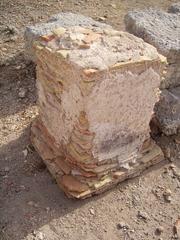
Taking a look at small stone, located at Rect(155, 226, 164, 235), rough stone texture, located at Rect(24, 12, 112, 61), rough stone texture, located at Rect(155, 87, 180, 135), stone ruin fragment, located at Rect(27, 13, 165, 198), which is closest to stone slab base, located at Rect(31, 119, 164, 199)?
stone ruin fragment, located at Rect(27, 13, 165, 198)

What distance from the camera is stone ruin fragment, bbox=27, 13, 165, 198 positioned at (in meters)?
3.40

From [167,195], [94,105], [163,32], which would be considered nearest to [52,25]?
[163,32]

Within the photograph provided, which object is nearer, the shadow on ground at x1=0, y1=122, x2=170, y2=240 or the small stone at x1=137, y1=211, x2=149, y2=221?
the shadow on ground at x1=0, y1=122, x2=170, y2=240

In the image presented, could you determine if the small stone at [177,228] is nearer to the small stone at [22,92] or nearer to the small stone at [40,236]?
the small stone at [40,236]

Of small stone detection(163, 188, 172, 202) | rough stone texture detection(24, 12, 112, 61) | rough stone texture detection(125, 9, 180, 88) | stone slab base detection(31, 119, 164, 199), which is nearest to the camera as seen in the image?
stone slab base detection(31, 119, 164, 199)

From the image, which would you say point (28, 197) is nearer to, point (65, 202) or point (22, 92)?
point (65, 202)

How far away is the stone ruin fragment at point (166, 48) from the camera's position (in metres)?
4.46

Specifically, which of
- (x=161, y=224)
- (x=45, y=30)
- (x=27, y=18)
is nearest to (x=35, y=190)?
(x=161, y=224)

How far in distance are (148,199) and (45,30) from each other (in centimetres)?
251

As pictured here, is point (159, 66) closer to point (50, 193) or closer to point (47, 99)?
point (47, 99)

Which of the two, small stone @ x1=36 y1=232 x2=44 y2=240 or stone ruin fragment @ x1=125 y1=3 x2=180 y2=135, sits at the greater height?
stone ruin fragment @ x1=125 y1=3 x2=180 y2=135

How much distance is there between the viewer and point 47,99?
13.2ft

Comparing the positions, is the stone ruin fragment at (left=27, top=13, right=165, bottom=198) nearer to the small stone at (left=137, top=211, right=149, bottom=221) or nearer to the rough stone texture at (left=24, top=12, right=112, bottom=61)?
the small stone at (left=137, top=211, right=149, bottom=221)

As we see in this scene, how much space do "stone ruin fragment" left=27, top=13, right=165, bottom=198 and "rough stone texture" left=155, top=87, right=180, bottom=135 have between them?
31 centimetres
